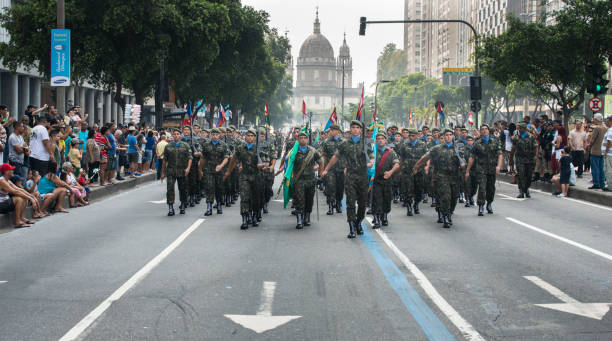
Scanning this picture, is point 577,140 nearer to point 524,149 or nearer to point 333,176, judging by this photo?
point 524,149

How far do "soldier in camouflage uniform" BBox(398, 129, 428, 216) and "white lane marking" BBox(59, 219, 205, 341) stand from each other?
18.4ft

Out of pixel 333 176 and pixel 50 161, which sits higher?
pixel 50 161

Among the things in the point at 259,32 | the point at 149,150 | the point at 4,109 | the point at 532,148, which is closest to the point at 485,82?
the point at 259,32

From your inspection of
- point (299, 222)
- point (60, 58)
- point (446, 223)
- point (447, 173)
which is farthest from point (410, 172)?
point (60, 58)

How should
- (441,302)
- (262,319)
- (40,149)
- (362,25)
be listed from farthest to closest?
(362,25), (40,149), (441,302), (262,319)

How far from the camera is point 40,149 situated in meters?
15.0

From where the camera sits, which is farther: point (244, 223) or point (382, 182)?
point (382, 182)

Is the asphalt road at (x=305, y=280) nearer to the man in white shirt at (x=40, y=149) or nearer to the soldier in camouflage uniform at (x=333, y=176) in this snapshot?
the soldier in camouflage uniform at (x=333, y=176)

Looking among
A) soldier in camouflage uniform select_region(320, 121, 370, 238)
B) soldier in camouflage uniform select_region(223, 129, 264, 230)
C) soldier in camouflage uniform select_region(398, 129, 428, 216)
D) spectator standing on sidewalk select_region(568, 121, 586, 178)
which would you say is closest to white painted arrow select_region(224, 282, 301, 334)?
soldier in camouflage uniform select_region(320, 121, 370, 238)

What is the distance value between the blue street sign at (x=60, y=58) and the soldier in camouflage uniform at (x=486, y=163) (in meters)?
10.5

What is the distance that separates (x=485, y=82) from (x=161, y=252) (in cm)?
6499

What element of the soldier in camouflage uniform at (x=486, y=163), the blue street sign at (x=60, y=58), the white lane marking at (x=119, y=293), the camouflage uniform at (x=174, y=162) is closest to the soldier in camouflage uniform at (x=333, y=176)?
the soldier in camouflage uniform at (x=486, y=163)

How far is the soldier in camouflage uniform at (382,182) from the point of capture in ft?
42.5

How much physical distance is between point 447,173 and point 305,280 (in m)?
5.84
